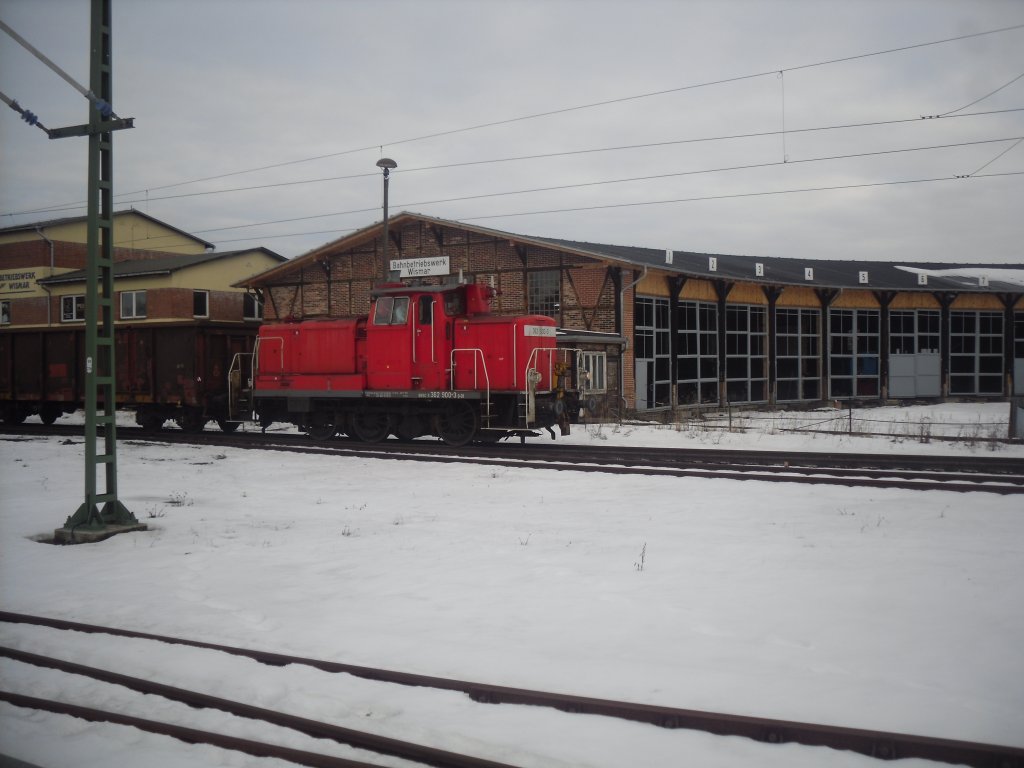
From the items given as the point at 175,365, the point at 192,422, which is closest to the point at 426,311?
the point at 175,365

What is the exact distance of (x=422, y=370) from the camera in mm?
17328

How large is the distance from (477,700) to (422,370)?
12.8m

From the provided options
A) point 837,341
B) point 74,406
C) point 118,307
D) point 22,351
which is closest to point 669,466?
point 74,406

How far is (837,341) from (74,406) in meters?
29.5

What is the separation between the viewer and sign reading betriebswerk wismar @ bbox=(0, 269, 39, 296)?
38.8 m

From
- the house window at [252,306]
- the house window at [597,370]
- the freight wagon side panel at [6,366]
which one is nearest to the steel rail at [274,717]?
the house window at [597,370]

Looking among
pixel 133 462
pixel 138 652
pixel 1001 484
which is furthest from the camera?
pixel 133 462

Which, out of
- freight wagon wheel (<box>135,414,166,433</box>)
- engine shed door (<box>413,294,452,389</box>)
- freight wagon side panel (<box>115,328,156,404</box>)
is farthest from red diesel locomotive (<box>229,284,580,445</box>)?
freight wagon wheel (<box>135,414,166,433</box>)

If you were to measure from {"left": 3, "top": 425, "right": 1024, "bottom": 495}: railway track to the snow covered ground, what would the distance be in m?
0.54

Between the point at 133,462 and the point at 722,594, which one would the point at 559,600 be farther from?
the point at 133,462

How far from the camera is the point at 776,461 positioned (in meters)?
14.4

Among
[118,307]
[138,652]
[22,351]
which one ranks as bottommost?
[138,652]

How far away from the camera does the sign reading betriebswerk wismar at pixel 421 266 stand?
2628cm

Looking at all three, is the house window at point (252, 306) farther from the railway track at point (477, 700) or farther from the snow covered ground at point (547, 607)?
the railway track at point (477, 700)
